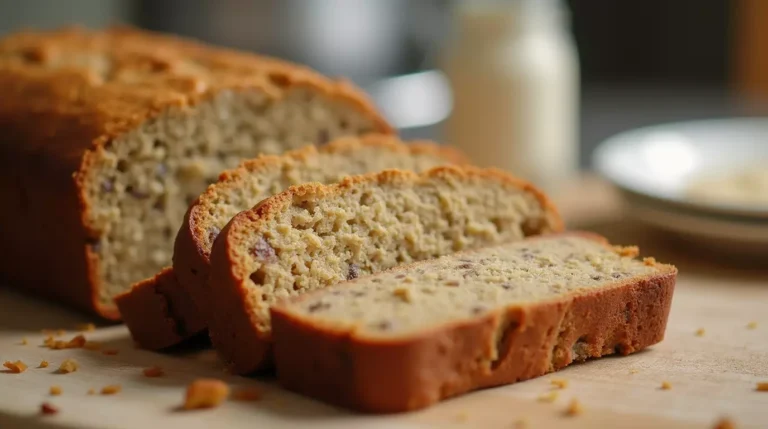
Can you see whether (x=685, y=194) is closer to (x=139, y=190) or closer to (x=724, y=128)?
(x=724, y=128)

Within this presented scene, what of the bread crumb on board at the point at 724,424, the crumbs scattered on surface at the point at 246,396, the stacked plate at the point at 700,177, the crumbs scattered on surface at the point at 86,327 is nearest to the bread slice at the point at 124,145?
the crumbs scattered on surface at the point at 86,327

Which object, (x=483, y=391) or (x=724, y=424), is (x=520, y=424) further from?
(x=724, y=424)

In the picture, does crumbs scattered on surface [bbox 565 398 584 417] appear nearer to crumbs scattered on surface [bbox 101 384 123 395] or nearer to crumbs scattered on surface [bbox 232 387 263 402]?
crumbs scattered on surface [bbox 232 387 263 402]

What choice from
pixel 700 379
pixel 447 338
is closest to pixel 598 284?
pixel 700 379

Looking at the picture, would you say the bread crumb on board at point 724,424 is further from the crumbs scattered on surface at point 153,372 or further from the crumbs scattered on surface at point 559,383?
the crumbs scattered on surface at point 153,372

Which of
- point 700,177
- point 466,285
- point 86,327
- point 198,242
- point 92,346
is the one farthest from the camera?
point 700,177

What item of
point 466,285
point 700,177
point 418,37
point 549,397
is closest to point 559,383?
point 549,397

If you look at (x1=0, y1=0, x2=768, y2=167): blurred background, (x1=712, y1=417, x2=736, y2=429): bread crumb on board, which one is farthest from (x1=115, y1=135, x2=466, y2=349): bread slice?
(x1=0, y1=0, x2=768, y2=167): blurred background
